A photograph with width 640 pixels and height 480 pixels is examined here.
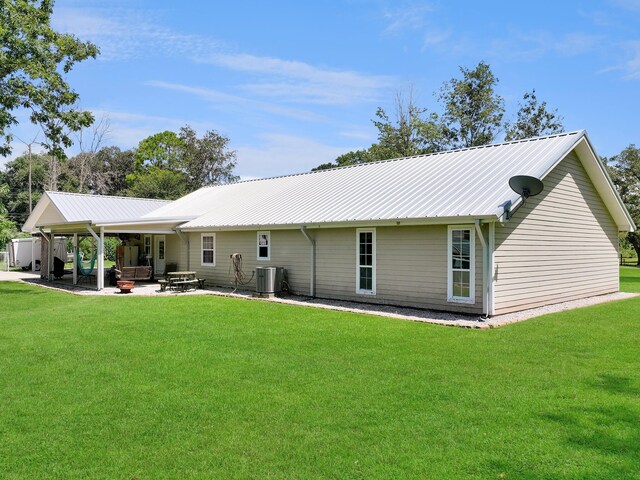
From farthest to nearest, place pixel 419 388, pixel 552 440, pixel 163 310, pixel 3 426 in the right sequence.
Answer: pixel 163 310
pixel 419 388
pixel 3 426
pixel 552 440

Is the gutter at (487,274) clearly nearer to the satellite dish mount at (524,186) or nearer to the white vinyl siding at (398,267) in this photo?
the white vinyl siding at (398,267)

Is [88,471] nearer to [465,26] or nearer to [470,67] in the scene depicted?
[465,26]

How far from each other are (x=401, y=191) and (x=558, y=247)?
15.1 feet

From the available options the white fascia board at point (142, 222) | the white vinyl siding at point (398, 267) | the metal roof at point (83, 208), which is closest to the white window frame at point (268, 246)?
the white vinyl siding at point (398, 267)

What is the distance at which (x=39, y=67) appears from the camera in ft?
55.9

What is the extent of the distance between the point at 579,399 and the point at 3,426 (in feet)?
19.4

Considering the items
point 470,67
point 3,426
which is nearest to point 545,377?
point 3,426

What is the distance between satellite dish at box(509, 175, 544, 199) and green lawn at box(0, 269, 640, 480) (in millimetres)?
2870

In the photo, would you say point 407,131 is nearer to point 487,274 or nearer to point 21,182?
point 487,274

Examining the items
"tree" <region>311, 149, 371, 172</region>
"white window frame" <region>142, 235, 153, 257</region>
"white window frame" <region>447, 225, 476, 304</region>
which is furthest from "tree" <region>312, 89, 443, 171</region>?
"white window frame" <region>447, 225, 476, 304</region>

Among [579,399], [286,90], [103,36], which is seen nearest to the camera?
[579,399]

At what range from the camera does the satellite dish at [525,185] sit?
1018 centimetres

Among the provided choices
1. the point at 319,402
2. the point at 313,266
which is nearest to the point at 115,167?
the point at 313,266

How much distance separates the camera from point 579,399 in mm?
5395
